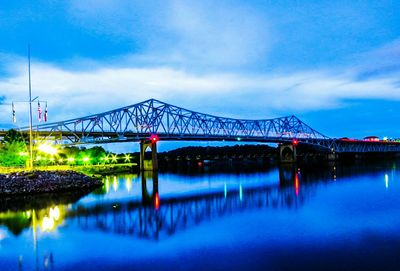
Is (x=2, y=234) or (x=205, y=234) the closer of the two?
(x=205, y=234)

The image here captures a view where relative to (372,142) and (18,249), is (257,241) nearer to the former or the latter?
(18,249)

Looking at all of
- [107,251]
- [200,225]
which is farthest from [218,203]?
[107,251]

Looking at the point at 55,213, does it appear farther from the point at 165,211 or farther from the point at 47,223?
the point at 165,211

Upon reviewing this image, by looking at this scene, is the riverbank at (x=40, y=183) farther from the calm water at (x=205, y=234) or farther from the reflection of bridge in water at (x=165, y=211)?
the reflection of bridge in water at (x=165, y=211)

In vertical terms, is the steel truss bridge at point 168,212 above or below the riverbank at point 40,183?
below

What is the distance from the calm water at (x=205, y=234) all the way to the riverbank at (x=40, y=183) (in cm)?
535

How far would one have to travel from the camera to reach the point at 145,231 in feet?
67.0

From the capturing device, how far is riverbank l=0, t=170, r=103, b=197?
121ft

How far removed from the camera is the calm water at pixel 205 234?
47.3ft

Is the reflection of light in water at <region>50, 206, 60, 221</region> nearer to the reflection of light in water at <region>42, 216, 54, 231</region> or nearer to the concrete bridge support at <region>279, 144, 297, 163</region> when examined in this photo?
the reflection of light in water at <region>42, 216, 54, 231</region>

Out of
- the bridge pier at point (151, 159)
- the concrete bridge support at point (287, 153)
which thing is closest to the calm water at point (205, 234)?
the bridge pier at point (151, 159)

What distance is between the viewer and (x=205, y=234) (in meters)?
Result: 19.3

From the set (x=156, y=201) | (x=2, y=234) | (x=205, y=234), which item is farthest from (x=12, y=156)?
(x=205, y=234)

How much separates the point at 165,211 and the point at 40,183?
17563mm
